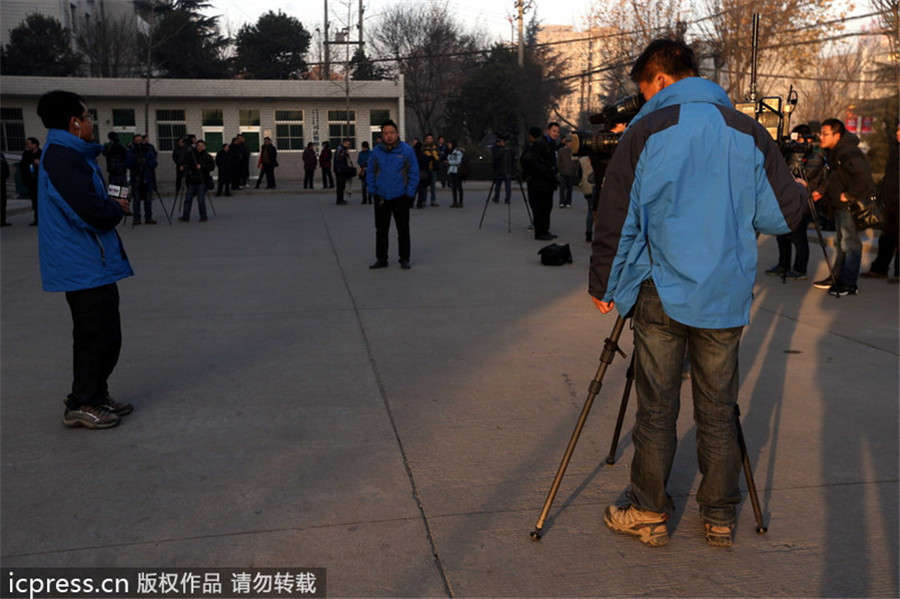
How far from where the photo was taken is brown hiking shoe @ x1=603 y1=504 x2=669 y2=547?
335 centimetres

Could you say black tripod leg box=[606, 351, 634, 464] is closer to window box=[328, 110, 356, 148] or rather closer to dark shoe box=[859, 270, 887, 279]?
dark shoe box=[859, 270, 887, 279]

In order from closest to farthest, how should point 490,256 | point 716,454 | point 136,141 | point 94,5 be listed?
point 716,454 < point 490,256 < point 136,141 < point 94,5

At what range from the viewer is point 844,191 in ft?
29.0

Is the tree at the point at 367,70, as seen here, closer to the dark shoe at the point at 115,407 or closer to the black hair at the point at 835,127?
the black hair at the point at 835,127

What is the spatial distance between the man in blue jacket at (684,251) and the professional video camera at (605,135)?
95 cm

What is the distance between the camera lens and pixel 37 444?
451 cm

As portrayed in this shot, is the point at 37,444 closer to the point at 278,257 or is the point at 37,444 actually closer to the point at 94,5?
the point at 278,257

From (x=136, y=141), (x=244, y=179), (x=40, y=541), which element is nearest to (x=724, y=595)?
(x=40, y=541)

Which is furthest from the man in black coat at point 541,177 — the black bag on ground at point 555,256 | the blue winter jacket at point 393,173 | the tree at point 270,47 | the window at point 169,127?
the tree at point 270,47

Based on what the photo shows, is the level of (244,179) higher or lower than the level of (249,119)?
lower

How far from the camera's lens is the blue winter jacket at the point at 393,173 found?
10.3 metres

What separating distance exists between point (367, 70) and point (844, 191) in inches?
1700

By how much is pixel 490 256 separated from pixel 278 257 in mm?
3064

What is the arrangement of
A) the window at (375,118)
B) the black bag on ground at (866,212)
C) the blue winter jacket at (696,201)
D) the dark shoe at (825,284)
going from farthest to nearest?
the window at (375,118), the dark shoe at (825,284), the black bag on ground at (866,212), the blue winter jacket at (696,201)
